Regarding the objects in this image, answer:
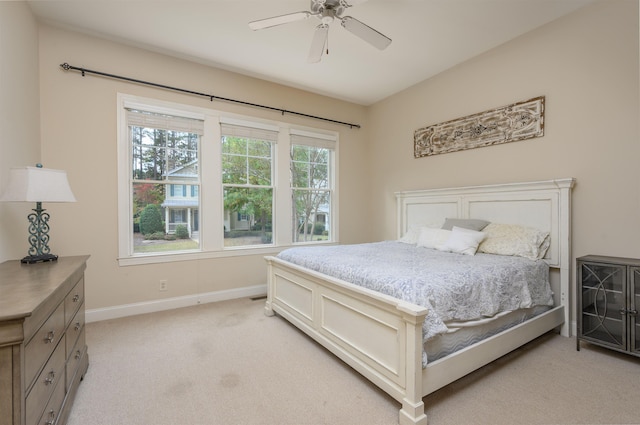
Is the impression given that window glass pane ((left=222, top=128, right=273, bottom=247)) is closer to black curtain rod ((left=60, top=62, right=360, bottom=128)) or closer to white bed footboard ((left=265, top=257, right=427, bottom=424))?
black curtain rod ((left=60, top=62, right=360, bottom=128))

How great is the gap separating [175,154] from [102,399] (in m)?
2.53

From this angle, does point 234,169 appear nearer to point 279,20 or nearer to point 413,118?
point 279,20

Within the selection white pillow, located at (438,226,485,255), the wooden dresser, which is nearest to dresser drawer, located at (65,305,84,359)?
the wooden dresser

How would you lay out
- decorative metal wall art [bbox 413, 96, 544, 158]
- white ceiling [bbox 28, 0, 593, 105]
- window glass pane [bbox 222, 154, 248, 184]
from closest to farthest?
white ceiling [bbox 28, 0, 593, 105], decorative metal wall art [bbox 413, 96, 544, 158], window glass pane [bbox 222, 154, 248, 184]

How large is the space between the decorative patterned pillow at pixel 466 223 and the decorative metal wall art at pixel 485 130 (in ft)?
2.99

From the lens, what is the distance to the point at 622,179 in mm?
2482

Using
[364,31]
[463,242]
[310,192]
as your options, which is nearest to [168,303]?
[310,192]

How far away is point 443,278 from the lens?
6.28ft

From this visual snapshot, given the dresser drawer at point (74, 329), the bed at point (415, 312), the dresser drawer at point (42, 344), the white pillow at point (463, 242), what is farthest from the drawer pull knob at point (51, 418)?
the white pillow at point (463, 242)

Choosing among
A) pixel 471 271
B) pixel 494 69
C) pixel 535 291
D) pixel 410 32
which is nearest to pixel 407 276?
pixel 471 271

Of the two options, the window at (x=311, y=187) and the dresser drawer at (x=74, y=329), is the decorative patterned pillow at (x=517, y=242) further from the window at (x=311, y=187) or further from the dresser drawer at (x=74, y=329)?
the dresser drawer at (x=74, y=329)

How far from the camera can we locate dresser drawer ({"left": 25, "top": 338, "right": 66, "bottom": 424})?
111cm

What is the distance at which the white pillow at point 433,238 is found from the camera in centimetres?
314

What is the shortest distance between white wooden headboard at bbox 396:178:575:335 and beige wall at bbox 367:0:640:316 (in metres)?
0.14
